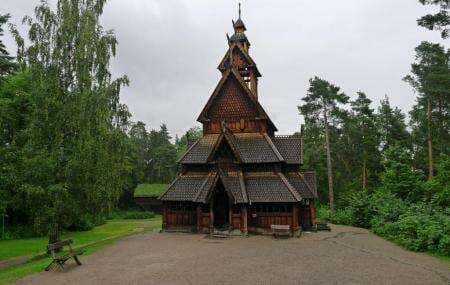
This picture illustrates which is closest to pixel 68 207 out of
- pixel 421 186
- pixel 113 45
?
pixel 113 45

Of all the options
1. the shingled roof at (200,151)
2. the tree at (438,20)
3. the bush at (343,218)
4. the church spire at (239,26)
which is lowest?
the bush at (343,218)

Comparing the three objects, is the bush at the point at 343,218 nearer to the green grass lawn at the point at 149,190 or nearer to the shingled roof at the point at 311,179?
the shingled roof at the point at 311,179

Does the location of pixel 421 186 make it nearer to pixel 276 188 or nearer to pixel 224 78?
pixel 276 188

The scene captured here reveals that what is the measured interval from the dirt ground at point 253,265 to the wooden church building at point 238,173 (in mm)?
3345

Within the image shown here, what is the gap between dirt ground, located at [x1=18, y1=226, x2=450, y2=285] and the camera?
1109 centimetres

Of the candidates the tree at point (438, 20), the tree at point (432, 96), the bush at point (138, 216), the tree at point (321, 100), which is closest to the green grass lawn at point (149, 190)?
the bush at point (138, 216)

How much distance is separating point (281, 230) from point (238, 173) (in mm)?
4967

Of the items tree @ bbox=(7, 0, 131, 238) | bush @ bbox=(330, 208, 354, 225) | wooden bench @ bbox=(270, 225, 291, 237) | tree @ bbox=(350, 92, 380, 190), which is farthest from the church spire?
tree @ bbox=(350, 92, 380, 190)

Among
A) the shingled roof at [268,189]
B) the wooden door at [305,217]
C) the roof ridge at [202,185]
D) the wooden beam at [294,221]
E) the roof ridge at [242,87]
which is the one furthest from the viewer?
the roof ridge at [242,87]

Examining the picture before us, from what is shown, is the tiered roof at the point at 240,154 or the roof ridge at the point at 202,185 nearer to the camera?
the roof ridge at the point at 202,185

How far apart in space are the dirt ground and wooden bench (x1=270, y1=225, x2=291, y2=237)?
5.87ft

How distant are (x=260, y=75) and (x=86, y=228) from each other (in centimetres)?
2278

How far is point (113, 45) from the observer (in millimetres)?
Result: 20969

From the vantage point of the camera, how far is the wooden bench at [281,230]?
68.9 ft
